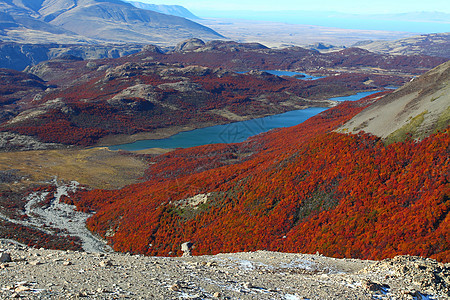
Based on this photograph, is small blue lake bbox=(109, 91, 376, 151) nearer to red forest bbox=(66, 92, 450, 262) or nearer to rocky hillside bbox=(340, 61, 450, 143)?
red forest bbox=(66, 92, 450, 262)

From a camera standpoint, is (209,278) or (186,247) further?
(186,247)

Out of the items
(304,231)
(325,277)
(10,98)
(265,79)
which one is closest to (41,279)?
(325,277)

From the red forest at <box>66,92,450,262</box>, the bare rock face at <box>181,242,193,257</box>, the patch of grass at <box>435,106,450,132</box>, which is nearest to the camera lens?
the red forest at <box>66,92,450,262</box>

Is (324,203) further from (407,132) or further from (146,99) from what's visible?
(146,99)

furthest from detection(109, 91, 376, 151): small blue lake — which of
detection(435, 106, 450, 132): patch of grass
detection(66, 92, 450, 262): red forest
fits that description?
detection(435, 106, 450, 132): patch of grass

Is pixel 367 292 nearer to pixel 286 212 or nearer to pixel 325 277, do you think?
pixel 325 277

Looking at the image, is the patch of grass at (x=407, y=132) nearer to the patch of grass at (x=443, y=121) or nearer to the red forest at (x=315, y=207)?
the red forest at (x=315, y=207)

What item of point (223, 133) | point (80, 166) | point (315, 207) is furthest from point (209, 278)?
point (223, 133)
